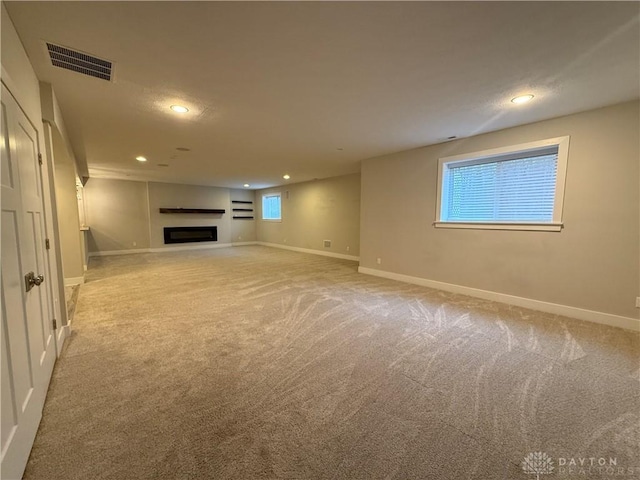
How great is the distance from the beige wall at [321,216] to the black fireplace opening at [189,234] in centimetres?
219

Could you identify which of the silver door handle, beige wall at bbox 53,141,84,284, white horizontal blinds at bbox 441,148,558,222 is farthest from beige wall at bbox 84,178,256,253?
white horizontal blinds at bbox 441,148,558,222

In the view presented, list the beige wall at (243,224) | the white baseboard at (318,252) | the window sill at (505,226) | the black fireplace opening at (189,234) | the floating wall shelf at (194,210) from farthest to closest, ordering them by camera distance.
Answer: the beige wall at (243,224) < the black fireplace opening at (189,234) < the floating wall shelf at (194,210) < the white baseboard at (318,252) < the window sill at (505,226)

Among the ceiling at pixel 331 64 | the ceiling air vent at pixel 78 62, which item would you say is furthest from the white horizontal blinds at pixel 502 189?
the ceiling air vent at pixel 78 62

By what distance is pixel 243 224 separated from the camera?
10789mm

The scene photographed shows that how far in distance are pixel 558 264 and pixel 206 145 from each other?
5242mm

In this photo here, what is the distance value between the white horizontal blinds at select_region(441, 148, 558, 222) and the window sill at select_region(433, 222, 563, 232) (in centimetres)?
10

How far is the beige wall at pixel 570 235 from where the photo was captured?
9.31 feet

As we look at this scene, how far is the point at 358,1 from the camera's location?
4.75 feet

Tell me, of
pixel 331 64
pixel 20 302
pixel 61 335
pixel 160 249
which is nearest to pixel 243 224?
pixel 160 249

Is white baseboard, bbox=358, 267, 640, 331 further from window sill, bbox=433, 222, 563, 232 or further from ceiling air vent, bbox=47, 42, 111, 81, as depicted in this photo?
ceiling air vent, bbox=47, 42, 111, 81

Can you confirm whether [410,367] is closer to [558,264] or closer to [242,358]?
[242,358]

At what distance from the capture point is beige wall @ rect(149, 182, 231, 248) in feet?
28.3

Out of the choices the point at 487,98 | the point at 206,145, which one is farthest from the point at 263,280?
the point at 487,98

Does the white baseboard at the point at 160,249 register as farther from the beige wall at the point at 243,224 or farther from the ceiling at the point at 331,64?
the ceiling at the point at 331,64
